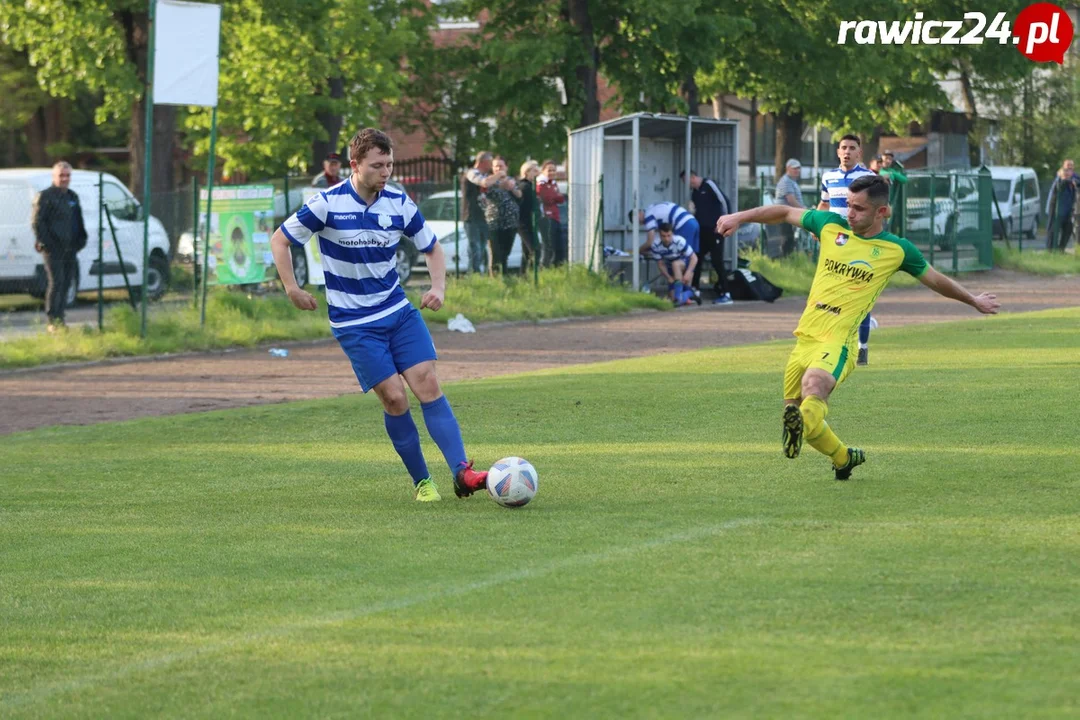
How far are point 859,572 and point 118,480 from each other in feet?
17.2

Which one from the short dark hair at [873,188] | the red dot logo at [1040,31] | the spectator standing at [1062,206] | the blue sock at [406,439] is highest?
the red dot logo at [1040,31]

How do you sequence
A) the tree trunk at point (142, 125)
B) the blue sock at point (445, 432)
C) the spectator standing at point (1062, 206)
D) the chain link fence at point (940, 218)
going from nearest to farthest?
1. the blue sock at point (445, 432)
2. the chain link fence at point (940, 218)
3. the tree trunk at point (142, 125)
4. the spectator standing at point (1062, 206)

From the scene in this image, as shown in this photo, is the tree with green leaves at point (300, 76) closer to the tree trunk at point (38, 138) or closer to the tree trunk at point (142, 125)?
the tree trunk at point (142, 125)

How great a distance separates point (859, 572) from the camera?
20.4ft

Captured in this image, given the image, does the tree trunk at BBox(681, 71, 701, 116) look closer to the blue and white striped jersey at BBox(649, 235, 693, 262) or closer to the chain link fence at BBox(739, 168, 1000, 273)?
the chain link fence at BBox(739, 168, 1000, 273)

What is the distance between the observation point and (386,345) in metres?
8.42

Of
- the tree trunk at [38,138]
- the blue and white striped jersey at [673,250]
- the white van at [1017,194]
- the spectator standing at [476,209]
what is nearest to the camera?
the spectator standing at [476,209]

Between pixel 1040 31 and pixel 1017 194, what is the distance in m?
4.54

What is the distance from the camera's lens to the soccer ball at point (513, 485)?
8016 millimetres

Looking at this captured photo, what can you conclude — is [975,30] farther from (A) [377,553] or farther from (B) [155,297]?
(A) [377,553]

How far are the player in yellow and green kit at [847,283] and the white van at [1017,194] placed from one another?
118 ft

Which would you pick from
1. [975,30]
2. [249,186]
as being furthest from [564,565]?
[975,30]

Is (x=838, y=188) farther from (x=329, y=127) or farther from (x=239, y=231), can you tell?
(x=329, y=127)

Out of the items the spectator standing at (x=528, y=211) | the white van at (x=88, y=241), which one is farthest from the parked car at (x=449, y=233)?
the white van at (x=88, y=241)
